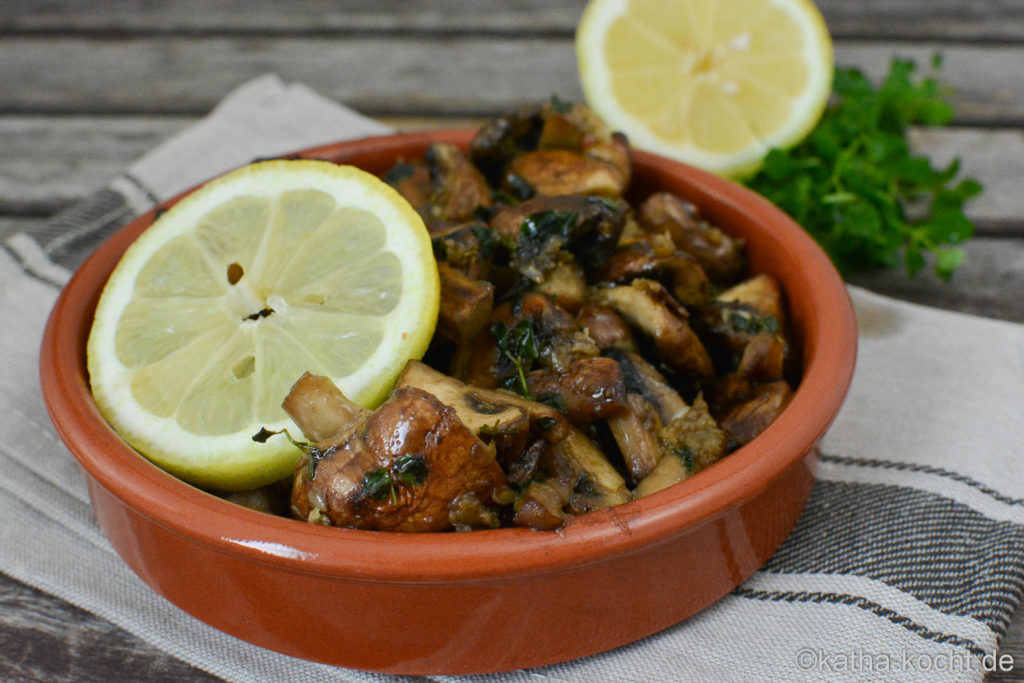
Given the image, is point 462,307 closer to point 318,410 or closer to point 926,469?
point 318,410

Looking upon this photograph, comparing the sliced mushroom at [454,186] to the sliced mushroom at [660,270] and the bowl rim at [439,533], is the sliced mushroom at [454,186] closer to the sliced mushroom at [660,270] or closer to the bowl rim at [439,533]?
the sliced mushroom at [660,270]

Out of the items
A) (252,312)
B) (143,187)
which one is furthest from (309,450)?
(143,187)

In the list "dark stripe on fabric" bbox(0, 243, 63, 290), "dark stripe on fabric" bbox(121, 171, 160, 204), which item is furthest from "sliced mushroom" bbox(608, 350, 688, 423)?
"dark stripe on fabric" bbox(121, 171, 160, 204)

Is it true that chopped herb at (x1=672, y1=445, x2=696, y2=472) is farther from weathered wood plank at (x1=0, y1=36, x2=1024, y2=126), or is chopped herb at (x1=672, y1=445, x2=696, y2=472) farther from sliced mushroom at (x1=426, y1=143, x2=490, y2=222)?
weathered wood plank at (x1=0, y1=36, x2=1024, y2=126)

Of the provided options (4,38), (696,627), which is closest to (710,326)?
(696,627)

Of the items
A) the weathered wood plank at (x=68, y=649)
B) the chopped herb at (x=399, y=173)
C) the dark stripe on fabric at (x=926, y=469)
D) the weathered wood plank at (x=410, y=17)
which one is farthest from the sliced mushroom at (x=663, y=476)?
the weathered wood plank at (x=410, y=17)

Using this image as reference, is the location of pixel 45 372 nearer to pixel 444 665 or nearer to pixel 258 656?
pixel 258 656
